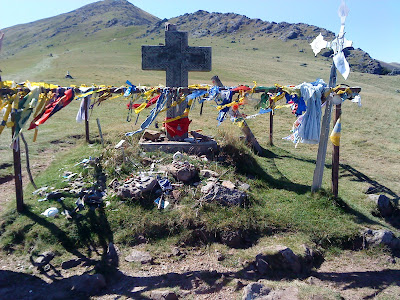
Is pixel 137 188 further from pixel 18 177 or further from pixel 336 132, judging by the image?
pixel 336 132

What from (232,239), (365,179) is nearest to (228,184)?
(232,239)

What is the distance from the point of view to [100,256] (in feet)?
18.9

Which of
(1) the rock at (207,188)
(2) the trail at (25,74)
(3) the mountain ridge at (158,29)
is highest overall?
(3) the mountain ridge at (158,29)

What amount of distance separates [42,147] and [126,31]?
9873 centimetres

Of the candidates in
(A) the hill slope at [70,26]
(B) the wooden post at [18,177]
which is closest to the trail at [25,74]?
(B) the wooden post at [18,177]

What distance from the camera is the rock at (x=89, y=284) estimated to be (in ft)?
16.2

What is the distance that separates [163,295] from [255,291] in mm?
1213

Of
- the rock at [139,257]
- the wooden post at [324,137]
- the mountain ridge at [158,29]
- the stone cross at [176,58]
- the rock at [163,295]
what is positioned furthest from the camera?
the mountain ridge at [158,29]

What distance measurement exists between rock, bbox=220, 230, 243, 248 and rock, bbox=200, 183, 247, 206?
715 millimetres

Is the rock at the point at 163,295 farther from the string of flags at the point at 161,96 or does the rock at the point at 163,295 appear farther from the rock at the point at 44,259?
the string of flags at the point at 161,96

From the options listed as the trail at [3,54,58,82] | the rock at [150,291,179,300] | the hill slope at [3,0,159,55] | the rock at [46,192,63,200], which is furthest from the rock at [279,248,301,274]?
the hill slope at [3,0,159,55]

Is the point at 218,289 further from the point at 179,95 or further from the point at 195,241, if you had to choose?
the point at 179,95

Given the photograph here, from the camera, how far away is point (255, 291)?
4617mm

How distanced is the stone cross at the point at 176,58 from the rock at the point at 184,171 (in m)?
1.73
